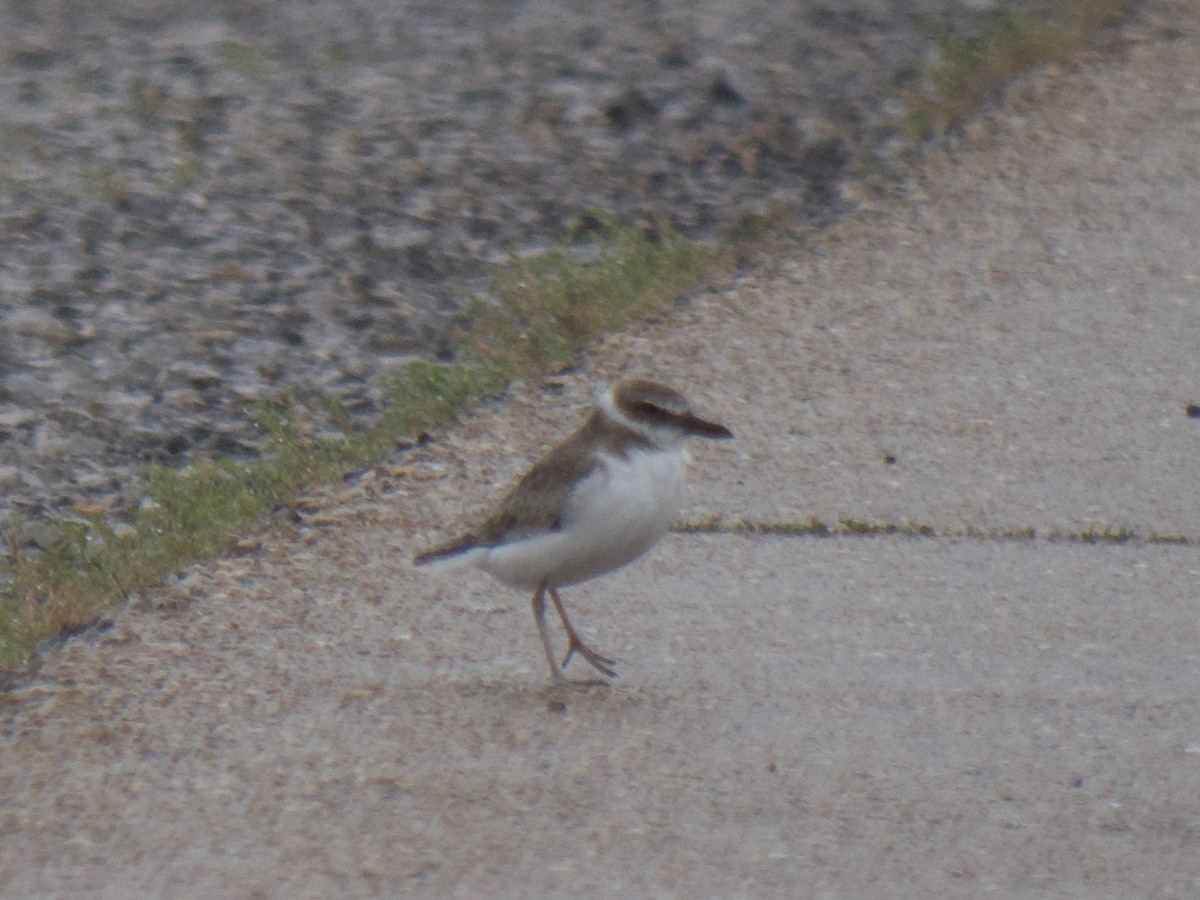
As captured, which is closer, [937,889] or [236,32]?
[937,889]

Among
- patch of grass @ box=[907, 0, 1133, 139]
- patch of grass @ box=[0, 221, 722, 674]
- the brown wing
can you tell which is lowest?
patch of grass @ box=[0, 221, 722, 674]

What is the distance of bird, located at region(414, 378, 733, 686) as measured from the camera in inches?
221

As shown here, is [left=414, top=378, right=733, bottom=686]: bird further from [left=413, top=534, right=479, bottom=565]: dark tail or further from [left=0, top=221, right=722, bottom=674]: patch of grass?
[left=0, top=221, right=722, bottom=674]: patch of grass

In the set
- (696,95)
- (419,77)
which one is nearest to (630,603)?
(696,95)

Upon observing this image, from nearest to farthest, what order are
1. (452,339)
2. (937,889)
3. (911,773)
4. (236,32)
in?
(937,889) < (911,773) < (452,339) < (236,32)

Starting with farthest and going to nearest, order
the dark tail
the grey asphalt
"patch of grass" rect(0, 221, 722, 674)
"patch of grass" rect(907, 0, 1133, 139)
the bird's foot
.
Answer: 1. "patch of grass" rect(907, 0, 1133, 139)
2. "patch of grass" rect(0, 221, 722, 674)
3. the dark tail
4. the bird's foot
5. the grey asphalt

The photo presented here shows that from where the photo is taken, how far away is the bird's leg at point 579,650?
5.71 metres

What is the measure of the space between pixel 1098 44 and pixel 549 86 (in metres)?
2.93

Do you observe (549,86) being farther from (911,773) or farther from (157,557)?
(911,773)

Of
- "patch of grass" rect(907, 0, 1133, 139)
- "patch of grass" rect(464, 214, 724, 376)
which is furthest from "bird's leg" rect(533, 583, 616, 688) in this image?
"patch of grass" rect(907, 0, 1133, 139)

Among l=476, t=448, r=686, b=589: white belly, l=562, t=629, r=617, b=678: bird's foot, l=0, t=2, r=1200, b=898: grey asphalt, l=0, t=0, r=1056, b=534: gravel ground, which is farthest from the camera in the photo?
l=0, t=0, r=1056, b=534: gravel ground

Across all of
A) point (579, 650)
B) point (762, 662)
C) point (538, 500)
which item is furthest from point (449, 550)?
point (762, 662)

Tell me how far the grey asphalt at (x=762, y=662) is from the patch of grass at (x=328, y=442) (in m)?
0.14

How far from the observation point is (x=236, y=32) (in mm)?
12359
